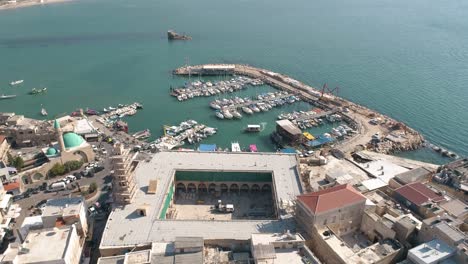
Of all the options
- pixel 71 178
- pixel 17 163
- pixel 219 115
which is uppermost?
pixel 219 115

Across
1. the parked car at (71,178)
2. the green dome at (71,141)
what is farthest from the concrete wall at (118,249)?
the green dome at (71,141)

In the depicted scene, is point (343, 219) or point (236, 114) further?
point (236, 114)

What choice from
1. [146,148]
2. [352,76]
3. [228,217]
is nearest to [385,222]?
[228,217]

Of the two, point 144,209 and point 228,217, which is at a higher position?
point 144,209

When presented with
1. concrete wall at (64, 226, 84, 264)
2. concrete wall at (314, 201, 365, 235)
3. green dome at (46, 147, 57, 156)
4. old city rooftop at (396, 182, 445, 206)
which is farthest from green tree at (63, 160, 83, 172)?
old city rooftop at (396, 182, 445, 206)

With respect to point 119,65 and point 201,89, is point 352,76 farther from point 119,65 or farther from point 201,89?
point 119,65

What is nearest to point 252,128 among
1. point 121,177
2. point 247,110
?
point 247,110

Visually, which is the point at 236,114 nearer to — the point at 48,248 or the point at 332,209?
the point at 332,209
